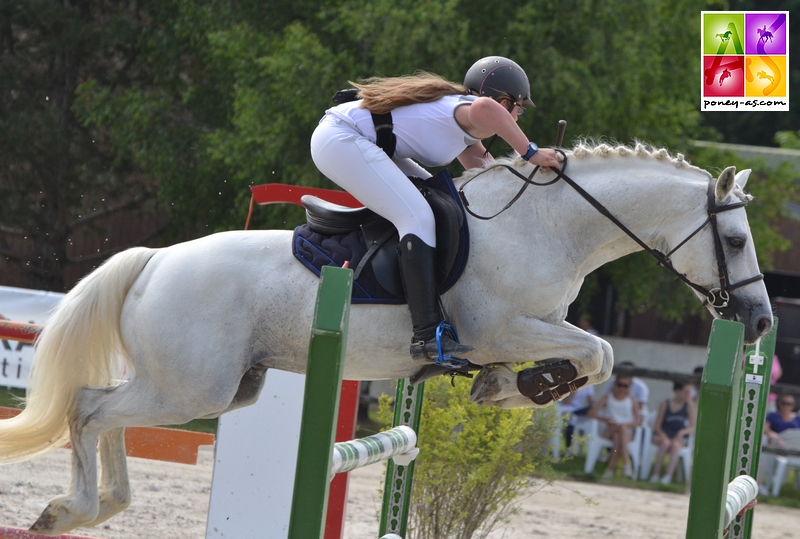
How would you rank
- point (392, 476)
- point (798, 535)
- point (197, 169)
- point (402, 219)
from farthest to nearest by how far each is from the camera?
point (197, 169) < point (798, 535) < point (392, 476) < point (402, 219)

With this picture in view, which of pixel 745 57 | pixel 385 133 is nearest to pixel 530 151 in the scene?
pixel 385 133

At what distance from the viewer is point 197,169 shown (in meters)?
11.5

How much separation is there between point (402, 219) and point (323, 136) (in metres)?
0.45

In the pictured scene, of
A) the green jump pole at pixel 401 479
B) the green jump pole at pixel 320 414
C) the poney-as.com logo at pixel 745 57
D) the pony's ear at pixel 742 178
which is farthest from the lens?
the poney-as.com logo at pixel 745 57

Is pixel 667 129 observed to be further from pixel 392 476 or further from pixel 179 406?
pixel 179 406

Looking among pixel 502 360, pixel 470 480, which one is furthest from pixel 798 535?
pixel 502 360

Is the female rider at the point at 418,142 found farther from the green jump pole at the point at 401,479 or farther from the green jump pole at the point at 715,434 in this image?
the green jump pole at the point at 715,434

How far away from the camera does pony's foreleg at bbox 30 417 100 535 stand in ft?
10.2

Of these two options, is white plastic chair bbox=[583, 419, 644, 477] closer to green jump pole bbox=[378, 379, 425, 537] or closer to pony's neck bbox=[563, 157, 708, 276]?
green jump pole bbox=[378, 379, 425, 537]

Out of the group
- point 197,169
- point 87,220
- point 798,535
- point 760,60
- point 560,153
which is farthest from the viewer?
point 87,220

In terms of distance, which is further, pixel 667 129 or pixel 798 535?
pixel 667 129

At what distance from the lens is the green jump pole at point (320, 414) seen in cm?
217

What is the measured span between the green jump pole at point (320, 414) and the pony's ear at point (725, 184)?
148 centimetres

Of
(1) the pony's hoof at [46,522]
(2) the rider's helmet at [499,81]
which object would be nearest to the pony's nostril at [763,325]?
(2) the rider's helmet at [499,81]
